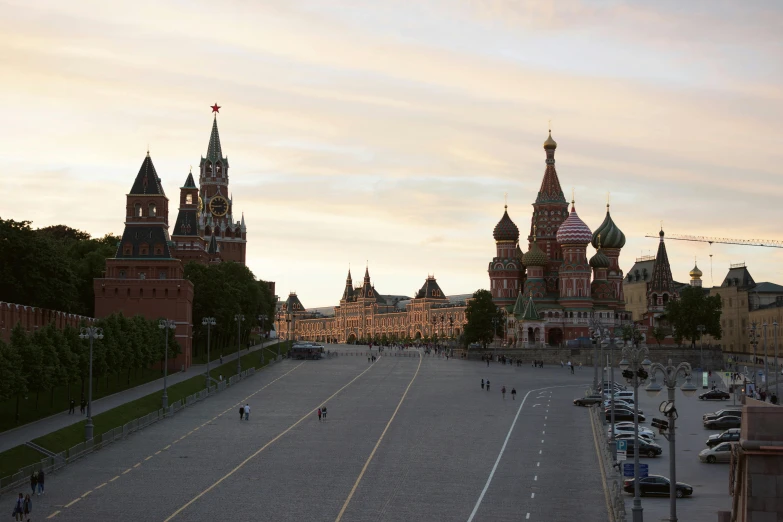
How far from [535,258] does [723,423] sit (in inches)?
4023

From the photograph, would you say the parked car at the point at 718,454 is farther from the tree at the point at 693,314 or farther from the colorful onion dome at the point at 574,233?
the colorful onion dome at the point at 574,233

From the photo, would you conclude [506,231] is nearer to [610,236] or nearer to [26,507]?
[610,236]

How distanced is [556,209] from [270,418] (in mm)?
114039

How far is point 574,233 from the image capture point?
169250 mm

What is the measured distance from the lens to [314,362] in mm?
131125

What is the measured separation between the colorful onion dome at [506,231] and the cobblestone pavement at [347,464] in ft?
298

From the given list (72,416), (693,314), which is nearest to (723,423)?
(72,416)

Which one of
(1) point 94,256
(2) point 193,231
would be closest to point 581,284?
(2) point 193,231

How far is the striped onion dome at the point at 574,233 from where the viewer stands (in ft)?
555

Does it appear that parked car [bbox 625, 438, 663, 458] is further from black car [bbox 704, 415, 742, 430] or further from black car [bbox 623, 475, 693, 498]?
black car [bbox 704, 415, 742, 430]

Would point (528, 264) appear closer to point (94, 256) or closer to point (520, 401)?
point (94, 256)

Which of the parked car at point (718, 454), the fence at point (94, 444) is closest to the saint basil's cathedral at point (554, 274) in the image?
the fence at point (94, 444)

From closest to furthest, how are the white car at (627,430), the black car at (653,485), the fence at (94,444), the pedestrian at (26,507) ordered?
the pedestrian at (26,507)
the fence at (94,444)
the black car at (653,485)
the white car at (627,430)

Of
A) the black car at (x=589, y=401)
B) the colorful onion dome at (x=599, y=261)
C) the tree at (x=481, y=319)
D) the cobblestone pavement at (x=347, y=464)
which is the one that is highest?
the colorful onion dome at (x=599, y=261)
